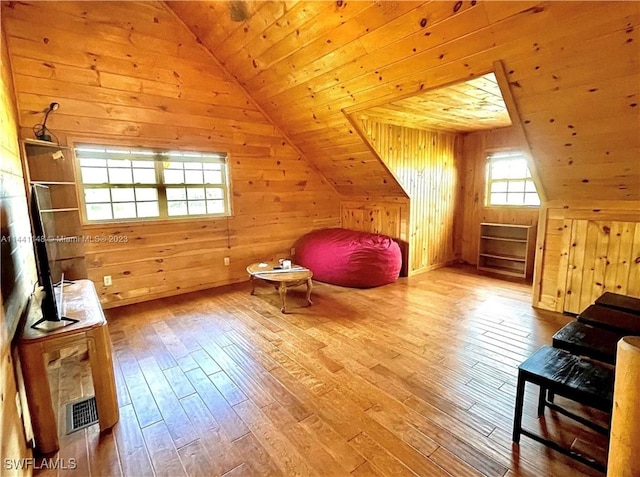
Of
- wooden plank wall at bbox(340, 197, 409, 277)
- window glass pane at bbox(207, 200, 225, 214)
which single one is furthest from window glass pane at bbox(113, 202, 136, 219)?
wooden plank wall at bbox(340, 197, 409, 277)

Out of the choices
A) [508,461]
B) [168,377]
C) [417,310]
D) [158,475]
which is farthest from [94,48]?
[508,461]

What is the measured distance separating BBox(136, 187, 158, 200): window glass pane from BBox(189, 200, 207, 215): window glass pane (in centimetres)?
42

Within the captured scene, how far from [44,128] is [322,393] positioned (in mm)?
3451

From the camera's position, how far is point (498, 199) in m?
5.12

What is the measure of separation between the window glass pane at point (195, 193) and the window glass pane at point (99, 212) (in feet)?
2.87

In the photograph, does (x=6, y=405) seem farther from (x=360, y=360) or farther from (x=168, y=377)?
(x=360, y=360)

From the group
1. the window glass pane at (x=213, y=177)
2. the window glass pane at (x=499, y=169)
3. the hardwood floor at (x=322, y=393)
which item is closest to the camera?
the hardwood floor at (x=322, y=393)

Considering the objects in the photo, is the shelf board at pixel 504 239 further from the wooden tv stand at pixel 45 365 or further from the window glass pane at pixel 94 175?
the window glass pane at pixel 94 175

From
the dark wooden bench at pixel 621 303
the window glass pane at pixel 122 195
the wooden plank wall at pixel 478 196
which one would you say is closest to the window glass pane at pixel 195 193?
the window glass pane at pixel 122 195

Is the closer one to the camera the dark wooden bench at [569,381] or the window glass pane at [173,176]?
the dark wooden bench at [569,381]

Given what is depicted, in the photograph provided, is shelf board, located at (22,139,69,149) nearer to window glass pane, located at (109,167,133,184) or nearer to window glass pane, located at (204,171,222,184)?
window glass pane, located at (109,167,133,184)

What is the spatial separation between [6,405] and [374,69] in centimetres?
309

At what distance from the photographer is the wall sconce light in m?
2.96

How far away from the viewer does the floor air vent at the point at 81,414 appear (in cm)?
181
